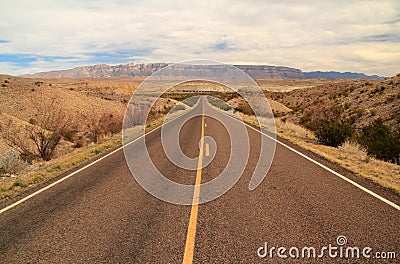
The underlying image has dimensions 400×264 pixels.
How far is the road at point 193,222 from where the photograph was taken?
14.0ft

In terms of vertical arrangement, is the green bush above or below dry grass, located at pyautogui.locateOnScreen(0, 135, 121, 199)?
above

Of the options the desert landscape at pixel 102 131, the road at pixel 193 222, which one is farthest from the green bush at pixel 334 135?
the road at pixel 193 222

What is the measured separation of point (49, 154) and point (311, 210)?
13.6 m

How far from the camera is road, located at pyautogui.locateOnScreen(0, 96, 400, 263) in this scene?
14.0 ft

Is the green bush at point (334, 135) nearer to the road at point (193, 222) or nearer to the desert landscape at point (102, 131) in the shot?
the desert landscape at point (102, 131)

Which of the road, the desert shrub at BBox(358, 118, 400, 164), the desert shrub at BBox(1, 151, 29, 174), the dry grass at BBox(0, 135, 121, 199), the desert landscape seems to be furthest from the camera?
A: the desert shrub at BBox(358, 118, 400, 164)

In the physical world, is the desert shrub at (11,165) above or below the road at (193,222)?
below

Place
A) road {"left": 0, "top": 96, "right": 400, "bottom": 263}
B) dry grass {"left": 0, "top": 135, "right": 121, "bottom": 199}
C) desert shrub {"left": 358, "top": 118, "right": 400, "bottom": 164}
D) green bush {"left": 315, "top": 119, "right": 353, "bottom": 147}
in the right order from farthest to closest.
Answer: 1. green bush {"left": 315, "top": 119, "right": 353, "bottom": 147}
2. desert shrub {"left": 358, "top": 118, "right": 400, "bottom": 164}
3. dry grass {"left": 0, "top": 135, "right": 121, "bottom": 199}
4. road {"left": 0, "top": 96, "right": 400, "bottom": 263}

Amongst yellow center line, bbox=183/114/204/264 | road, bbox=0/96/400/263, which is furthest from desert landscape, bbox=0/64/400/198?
yellow center line, bbox=183/114/204/264

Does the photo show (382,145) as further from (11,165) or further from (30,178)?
(11,165)

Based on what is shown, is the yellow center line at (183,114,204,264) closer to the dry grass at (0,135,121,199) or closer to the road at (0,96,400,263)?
the road at (0,96,400,263)

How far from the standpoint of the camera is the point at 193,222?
526 cm

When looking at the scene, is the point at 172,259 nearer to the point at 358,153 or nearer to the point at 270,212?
the point at 270,212

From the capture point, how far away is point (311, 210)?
5.79m
